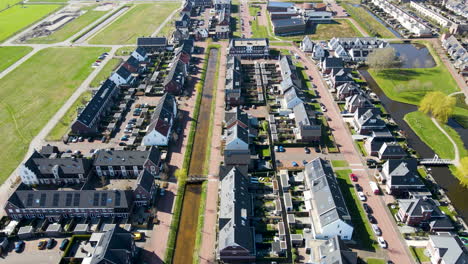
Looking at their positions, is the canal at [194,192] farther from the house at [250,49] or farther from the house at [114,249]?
the house at [250,49]

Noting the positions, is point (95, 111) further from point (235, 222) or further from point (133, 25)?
point (133, 25)

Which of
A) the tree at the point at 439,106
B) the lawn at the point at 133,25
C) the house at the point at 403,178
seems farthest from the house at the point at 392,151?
the lawn at the point at 133,25

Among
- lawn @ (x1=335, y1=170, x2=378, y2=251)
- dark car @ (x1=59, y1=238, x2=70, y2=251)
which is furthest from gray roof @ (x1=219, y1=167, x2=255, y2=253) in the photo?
dark car @ (x1=59, y1=238, x2=70, y2=251)

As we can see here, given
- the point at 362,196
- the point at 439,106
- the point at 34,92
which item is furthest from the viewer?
the point at 34,92

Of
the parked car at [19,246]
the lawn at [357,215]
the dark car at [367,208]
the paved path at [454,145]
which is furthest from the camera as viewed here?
the paved path at [454,145]

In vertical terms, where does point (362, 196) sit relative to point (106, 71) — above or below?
below

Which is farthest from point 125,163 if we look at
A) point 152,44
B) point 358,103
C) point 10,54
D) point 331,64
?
point 10,54
